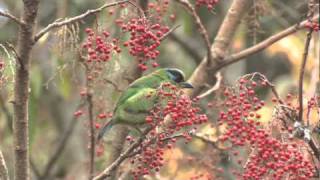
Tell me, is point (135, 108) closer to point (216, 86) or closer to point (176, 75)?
point (176, 75)

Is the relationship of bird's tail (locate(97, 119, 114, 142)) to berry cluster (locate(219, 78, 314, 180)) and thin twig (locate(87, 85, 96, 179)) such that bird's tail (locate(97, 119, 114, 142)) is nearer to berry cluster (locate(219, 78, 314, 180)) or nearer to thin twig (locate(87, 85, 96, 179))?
thin twig (locate(87, 85, 96, 179))

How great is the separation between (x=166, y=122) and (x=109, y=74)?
0.93m

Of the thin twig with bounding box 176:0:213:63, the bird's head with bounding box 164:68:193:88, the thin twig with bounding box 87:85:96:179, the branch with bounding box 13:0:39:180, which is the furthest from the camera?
the thin twig with bounding box 176:0:213:63

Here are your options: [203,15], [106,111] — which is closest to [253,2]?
[106,111]

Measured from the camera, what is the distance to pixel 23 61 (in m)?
3.21

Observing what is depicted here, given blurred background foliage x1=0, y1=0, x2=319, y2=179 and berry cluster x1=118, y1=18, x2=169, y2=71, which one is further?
blurred background foliage x1=0, y1=0, x2=319, y2=179

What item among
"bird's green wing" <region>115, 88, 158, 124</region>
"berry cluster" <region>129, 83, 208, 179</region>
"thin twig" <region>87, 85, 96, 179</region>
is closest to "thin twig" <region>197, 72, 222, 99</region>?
"bird's green wing" <region>115, 88, 158, 124</region>

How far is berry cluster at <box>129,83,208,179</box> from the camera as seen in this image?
11.4 ft

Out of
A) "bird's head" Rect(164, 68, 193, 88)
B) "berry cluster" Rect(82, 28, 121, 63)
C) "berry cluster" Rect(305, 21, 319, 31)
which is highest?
"berry cluster" Rect(305, 21, 319, 31)

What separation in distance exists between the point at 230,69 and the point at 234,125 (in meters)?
5.27

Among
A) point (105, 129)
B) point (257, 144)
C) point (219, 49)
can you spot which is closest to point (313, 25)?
point (257, 144)

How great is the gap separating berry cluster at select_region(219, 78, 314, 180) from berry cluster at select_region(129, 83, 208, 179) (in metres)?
0.16

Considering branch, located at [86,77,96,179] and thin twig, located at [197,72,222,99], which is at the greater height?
thin twig, located at [197,72,222,99]

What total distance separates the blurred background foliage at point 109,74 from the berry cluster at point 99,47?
9 centimetres
